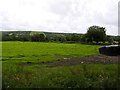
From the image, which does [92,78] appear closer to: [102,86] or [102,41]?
[102,86]

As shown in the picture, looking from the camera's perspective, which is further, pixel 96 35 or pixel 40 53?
pixel 96 35

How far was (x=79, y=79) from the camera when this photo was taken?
10078mm

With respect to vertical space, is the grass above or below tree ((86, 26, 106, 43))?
below

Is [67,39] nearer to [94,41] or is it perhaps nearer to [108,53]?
[94,41]

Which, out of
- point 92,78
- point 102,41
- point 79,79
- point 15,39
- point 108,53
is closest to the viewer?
point 108,53

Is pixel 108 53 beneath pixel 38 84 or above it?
above

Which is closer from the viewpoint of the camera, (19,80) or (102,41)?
(19,80)

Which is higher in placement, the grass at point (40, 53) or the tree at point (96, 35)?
the tree at point (96, 35)

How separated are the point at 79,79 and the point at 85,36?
313 feet

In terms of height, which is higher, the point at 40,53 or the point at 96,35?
the point at 96,35

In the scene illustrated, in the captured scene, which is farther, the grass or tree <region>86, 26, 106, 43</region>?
tree <region>86, 26, 106, 43</region>

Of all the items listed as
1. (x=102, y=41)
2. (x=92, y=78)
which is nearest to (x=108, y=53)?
(x=92, y=78)

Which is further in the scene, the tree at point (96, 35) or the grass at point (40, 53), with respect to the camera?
the tree at point (96, 35)

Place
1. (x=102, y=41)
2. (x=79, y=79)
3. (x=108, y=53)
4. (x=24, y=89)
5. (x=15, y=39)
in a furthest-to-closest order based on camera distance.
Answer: (x=15, y=39) → (x=102, y=41) → (x=79, y=79) → (x=24, y=89) → (x=108, y=53)
